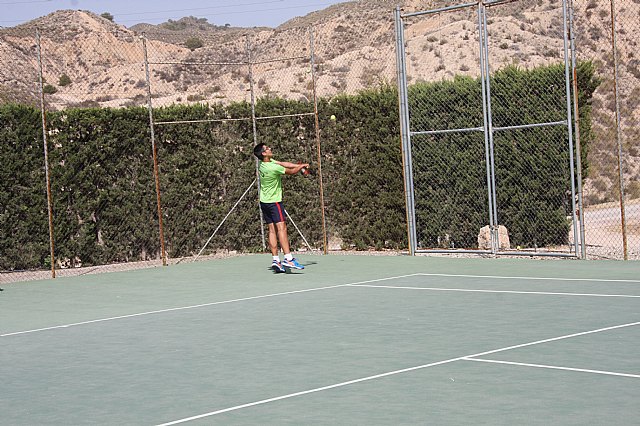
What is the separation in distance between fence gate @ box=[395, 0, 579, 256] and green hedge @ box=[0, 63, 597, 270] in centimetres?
2

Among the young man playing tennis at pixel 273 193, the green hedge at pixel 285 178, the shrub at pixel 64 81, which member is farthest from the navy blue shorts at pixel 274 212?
the shrub at pixel 64 81

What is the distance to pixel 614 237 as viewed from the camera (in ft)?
62.8

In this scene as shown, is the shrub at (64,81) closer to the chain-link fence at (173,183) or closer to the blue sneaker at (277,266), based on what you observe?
the chain-link fence at (173,183)

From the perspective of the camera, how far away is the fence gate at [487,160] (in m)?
15.5

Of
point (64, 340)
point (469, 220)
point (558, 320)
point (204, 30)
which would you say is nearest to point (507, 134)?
point (469, 220)

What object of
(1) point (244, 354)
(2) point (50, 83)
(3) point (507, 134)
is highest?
(2) point (50, 83)

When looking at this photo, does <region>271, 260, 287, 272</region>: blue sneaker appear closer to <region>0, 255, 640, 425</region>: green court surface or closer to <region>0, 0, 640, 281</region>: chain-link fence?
<region>0, 255, 640, 425</region>: green court surface

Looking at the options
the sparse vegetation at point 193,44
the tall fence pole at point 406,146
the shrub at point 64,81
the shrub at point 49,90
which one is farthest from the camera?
the sparse vegetation at point 193,44

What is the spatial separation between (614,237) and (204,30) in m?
84.6

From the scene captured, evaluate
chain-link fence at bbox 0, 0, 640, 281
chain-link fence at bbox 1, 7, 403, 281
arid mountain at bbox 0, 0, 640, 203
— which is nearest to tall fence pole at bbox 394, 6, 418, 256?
chain-link fence at bbox 0, 0, 640, 281

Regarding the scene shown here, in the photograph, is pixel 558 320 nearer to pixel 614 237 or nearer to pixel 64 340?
pixel 64 340

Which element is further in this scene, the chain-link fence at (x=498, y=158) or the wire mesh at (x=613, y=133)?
the wire mesh at (x=613, y=133)

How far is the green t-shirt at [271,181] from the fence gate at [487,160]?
2.56m

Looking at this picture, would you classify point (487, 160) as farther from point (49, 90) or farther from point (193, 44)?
point (193, 44)
